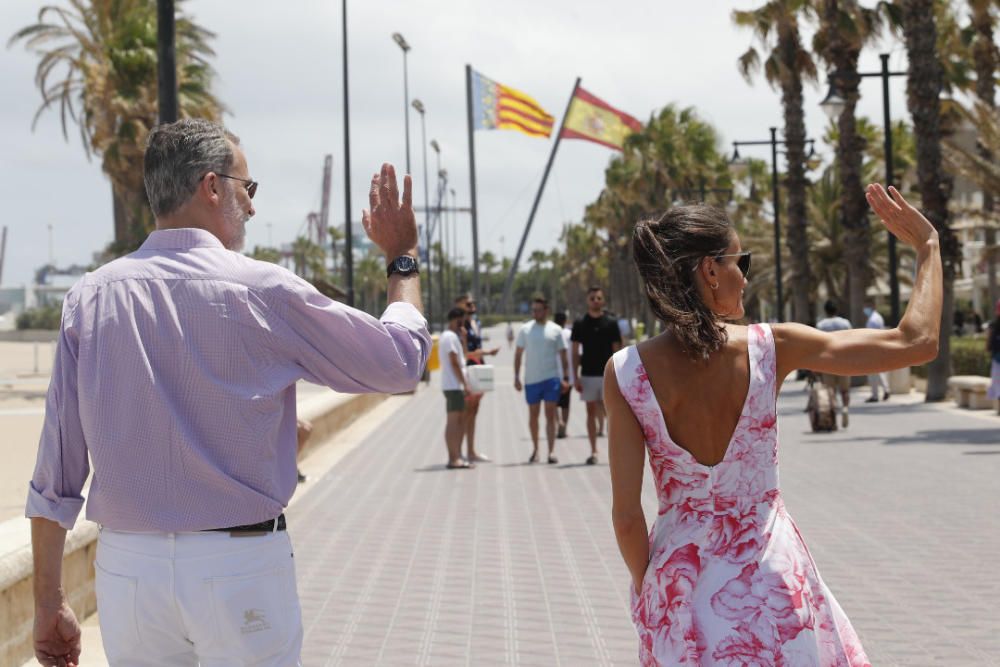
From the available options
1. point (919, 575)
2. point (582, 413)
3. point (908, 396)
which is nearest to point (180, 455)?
point (919, 575)

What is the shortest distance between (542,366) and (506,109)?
105 feet

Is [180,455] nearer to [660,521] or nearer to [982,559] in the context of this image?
[660,521]

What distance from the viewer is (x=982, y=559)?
8891 mm

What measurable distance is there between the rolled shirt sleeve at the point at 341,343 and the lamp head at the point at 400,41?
46.7m

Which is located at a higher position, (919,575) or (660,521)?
(660,521)

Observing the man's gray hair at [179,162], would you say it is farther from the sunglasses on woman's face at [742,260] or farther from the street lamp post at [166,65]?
the street lamp post at [166,65]

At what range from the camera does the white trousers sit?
2.85 meters

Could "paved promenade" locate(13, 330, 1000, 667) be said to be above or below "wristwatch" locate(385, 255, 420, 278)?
below

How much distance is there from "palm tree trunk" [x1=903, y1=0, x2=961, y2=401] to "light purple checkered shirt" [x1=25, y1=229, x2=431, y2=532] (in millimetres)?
24403

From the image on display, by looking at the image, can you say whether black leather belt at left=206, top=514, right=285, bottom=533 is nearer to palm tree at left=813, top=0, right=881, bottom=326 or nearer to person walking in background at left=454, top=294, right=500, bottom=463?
person walking in background at left=454, top=294, right=500, bottom=463

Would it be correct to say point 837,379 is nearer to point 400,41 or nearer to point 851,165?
point 851,165

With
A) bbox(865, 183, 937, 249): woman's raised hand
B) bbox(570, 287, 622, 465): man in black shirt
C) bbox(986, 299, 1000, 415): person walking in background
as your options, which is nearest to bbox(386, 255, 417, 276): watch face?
bbox(865, 183, 937, 249): woman's raised hand

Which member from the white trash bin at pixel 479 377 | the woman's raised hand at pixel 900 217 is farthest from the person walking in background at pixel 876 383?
the woman's raised hand at pixel 900 217

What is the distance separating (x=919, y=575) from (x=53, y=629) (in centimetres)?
625
